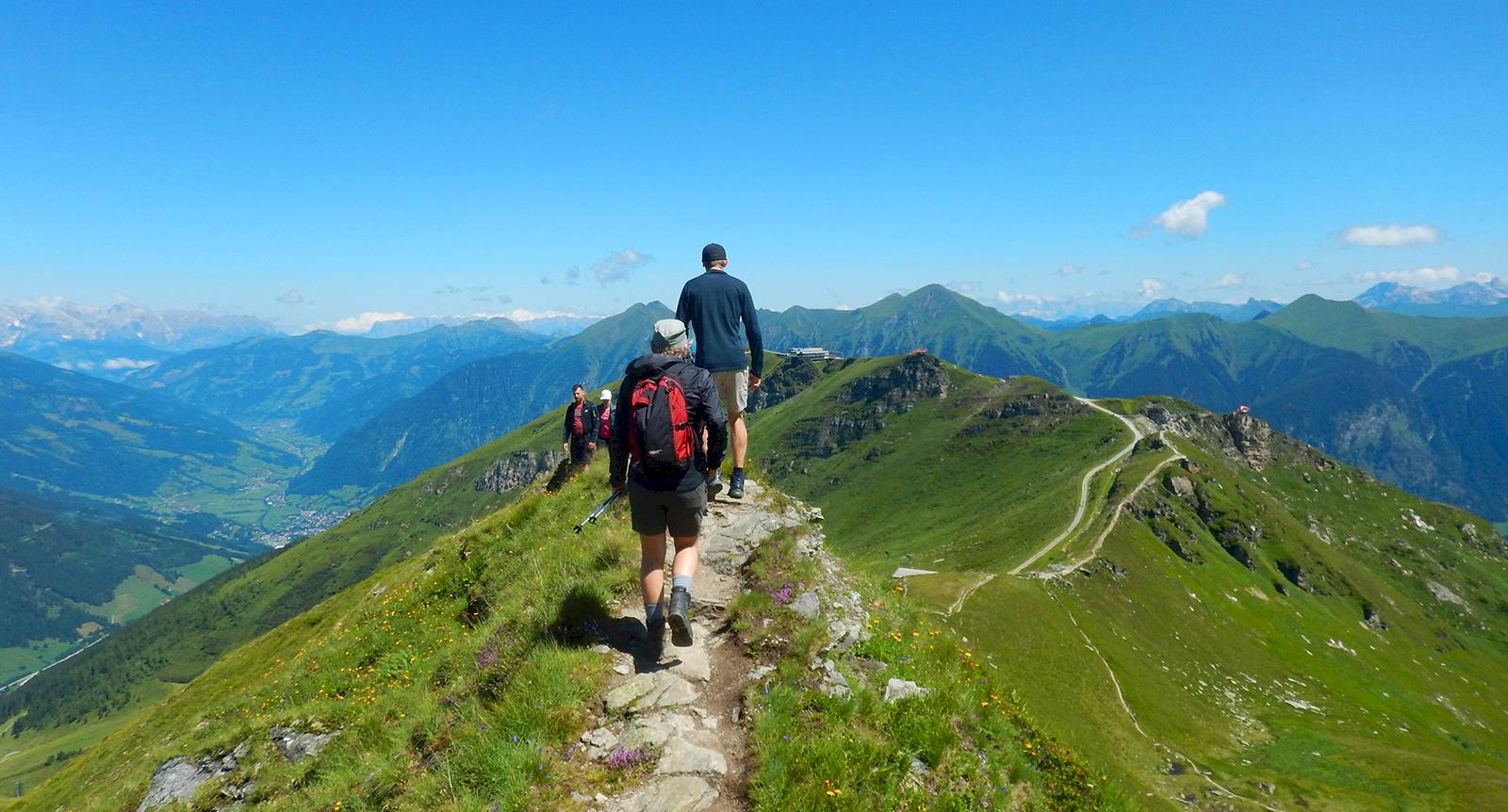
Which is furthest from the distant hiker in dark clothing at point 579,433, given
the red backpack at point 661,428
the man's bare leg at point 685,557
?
the red backpack at point 661,428

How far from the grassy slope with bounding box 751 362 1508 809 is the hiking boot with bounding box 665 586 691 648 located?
43358 mm

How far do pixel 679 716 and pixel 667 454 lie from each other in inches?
148

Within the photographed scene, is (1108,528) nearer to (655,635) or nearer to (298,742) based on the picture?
(655,635)

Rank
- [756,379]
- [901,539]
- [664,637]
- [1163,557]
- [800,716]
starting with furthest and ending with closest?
[901,539] < [1163,557] < [756,379] < [664,637] < [800,716]

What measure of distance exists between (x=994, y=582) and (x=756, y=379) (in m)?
102

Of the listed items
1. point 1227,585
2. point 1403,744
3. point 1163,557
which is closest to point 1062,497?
point 1163,557

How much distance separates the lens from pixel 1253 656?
122812 millimetres

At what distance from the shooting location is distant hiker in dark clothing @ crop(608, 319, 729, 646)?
9.01 metres

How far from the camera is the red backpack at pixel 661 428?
8.91m

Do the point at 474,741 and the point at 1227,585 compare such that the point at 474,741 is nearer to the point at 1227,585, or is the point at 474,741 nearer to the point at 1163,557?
the point at 1163,557

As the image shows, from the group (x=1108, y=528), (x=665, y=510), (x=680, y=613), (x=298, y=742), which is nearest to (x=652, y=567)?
(x=680, y=613)

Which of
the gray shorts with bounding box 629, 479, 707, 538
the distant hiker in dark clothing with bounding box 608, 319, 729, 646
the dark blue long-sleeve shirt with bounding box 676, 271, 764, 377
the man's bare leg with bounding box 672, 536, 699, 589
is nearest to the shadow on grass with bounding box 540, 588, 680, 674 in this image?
the distant hiker in dark clothing with bounding box 608, 319, 729, 646

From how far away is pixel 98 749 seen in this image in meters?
46.2

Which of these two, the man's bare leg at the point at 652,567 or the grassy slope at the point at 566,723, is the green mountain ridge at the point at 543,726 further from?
the man's bare leg at the point at 652,567
